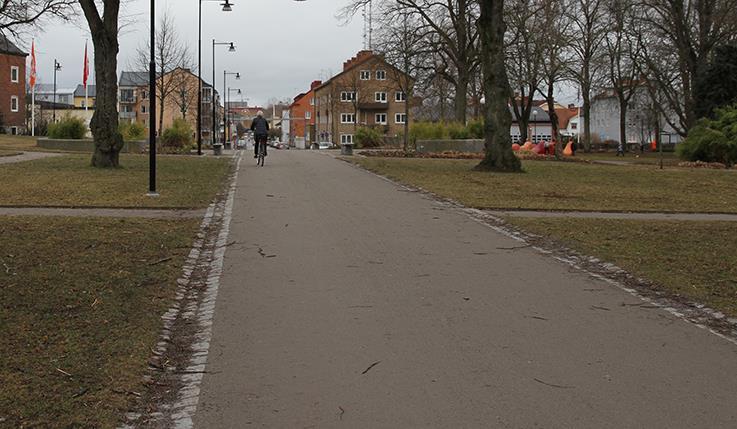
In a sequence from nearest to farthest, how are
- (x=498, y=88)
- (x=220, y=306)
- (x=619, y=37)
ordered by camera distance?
(x=220, y=306) → (x=498, y=88) → (x=619, y=37)

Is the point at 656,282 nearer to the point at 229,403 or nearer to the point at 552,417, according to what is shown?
the point at 552,417

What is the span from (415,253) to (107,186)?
1045cm

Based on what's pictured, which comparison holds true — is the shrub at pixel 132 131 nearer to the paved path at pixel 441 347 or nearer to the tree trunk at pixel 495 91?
the tree trunk at pixel 495 91

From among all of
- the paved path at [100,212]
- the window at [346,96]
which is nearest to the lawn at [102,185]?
the paved path at [100,212]

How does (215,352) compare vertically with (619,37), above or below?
below

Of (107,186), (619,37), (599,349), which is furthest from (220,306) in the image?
(619,37)

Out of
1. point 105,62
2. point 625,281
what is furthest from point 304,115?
point 625,281

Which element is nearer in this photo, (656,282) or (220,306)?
(220,306)

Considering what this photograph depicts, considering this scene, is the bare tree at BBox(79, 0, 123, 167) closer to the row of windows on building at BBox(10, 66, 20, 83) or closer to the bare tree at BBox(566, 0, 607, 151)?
the bare tree at BBox(566, 0, 607, 151)

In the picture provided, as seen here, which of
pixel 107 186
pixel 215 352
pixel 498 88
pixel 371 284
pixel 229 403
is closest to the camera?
pixel 229 403

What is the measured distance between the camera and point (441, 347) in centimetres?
662

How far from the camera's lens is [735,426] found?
4.97m

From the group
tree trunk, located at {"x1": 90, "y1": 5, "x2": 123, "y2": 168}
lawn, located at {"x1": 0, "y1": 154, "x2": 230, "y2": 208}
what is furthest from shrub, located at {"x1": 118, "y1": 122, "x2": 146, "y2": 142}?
tree trunk, located at {"x1": 90, "y1": 5, "x2": 123, "y2": 168}

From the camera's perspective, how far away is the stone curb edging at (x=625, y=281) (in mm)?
7680
